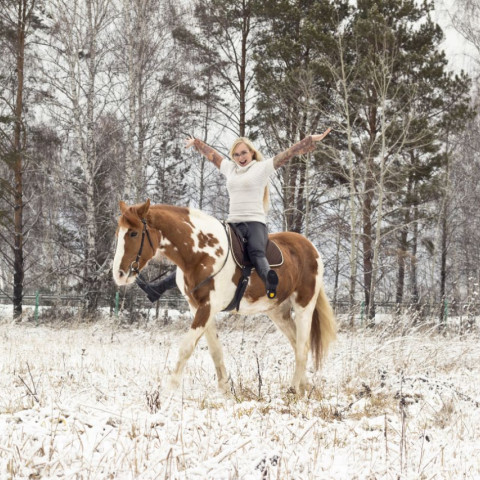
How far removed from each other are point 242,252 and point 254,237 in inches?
6.9

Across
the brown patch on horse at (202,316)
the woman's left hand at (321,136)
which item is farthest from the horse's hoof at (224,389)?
the woman's left hand at (321,136)

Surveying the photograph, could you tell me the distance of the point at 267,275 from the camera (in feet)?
14.5

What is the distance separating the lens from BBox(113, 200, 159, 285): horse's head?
390cm

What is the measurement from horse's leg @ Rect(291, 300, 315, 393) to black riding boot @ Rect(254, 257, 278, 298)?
818 mm

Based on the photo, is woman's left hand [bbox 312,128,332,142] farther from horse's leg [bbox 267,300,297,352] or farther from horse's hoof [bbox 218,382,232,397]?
horse's hoof [bbox 218,382,232,397]

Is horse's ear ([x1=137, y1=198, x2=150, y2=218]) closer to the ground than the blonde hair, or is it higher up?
closer to the ground

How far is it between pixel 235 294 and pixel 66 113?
32.4 ft

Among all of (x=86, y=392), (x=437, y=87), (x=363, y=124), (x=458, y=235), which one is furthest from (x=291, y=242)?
(x=458, y=235)

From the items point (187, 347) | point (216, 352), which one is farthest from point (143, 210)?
point (216, 352)

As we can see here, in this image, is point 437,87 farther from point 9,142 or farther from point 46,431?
point 46,431

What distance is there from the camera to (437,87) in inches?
596

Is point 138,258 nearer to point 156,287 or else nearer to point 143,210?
point 143,210

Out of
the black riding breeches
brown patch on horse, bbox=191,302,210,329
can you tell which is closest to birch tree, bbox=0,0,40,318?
the black riding breeches

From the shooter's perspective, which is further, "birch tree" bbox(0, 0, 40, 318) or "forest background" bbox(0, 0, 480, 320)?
"birch tree" bbox(0, 0, 40, 318)
